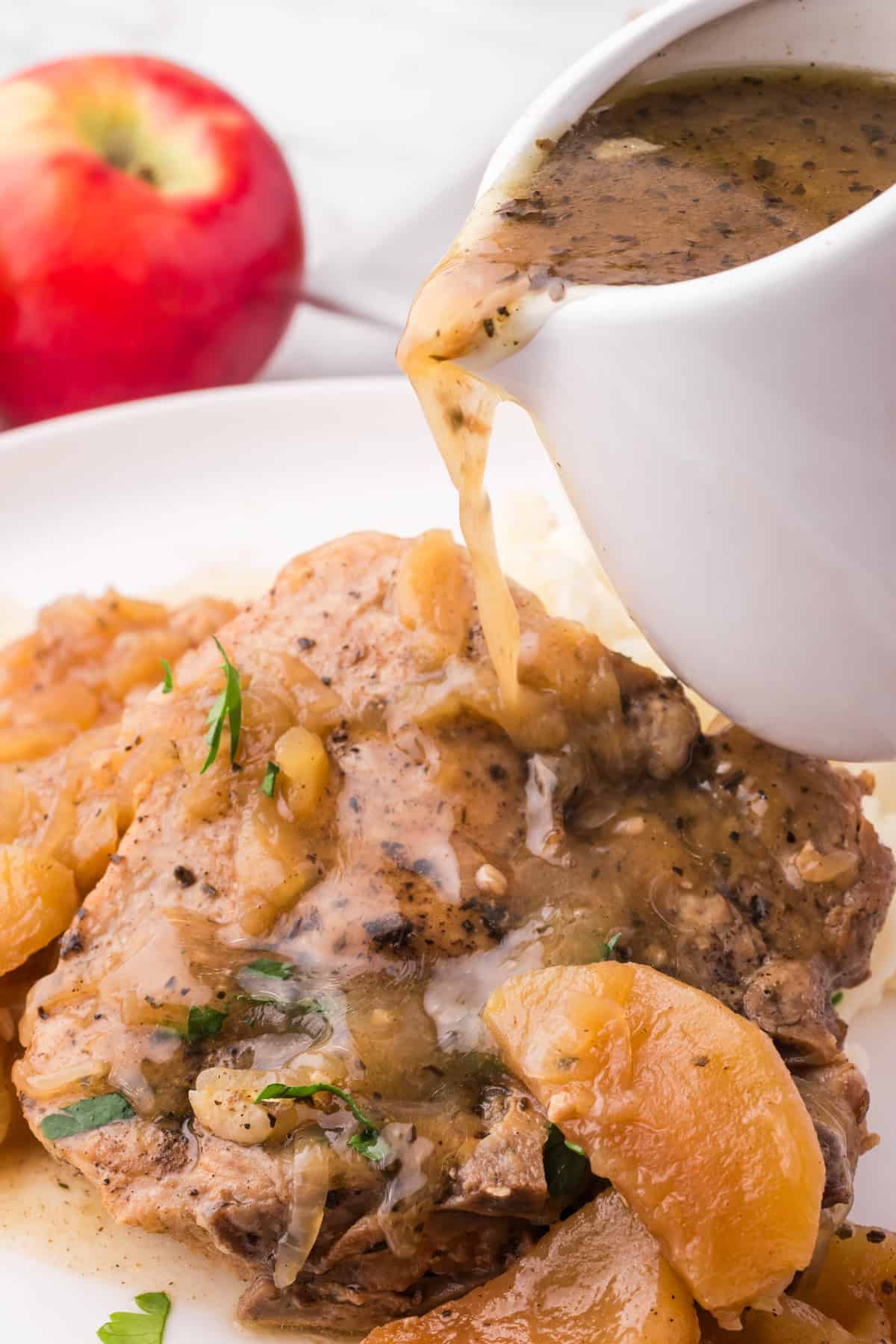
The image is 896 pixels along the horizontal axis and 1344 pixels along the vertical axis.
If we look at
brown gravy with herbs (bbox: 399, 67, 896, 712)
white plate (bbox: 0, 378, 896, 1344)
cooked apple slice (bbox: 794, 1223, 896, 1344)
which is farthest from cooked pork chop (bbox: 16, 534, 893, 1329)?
white plate (bbox: 0, 378, 896, 1344)

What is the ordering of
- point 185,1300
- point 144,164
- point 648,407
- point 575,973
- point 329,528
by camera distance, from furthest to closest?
1. point 144,164
2. point 329,528
3. point 185,1300
4. point 575,973
5. point 648,407

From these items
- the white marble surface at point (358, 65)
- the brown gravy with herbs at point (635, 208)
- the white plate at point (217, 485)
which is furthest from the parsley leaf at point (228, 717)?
the white marble surface at point (358, 65)

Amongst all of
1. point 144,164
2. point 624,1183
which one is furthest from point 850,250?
point 144,164

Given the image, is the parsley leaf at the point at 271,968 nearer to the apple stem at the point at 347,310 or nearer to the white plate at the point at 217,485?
the white plate at the point at 217,485

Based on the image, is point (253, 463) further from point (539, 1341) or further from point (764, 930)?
point (539, 1341)

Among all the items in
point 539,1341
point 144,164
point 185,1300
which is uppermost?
point 144,164

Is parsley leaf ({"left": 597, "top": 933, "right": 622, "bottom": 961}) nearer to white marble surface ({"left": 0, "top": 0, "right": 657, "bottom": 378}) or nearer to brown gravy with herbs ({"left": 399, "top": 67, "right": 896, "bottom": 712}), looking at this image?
brown gravy with herbs ({"left": 399, "top": 67, "right": 896, "bottom": 712})

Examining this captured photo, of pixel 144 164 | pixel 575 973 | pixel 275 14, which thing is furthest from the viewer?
pixel 275 14

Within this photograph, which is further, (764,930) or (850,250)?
(764,930)
